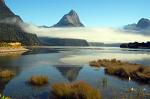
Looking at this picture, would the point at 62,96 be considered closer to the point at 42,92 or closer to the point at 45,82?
the point at 42,92

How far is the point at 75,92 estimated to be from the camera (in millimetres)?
30891

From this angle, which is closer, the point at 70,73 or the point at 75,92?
the point at 75,92

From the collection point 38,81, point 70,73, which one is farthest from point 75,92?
→ point 70,73

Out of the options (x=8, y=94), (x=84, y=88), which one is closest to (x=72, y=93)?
(x=84, y=88)

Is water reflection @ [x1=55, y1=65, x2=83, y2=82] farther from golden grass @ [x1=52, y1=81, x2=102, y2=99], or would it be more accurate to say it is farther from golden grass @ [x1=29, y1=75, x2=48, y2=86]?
golden grass @ [x1=52, y1=81, x2=102, y2=99]

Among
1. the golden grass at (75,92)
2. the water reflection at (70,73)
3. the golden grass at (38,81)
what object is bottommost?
the water reflection at (70,73)

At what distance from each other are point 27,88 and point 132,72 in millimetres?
25241

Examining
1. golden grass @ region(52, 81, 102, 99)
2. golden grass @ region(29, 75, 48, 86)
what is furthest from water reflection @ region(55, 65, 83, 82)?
golden grass @ region(52, 81, 102, 99)

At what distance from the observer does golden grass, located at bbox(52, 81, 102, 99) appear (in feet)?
97.7

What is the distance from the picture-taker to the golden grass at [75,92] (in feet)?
97.7

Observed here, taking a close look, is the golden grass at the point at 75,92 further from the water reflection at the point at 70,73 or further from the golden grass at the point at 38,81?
the water reflection at the point at 70,73

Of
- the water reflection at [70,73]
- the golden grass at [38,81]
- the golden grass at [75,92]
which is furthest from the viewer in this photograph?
the water reflection at [70,73]

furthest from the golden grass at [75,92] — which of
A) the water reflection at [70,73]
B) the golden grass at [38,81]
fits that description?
the water reflection at [70,73]

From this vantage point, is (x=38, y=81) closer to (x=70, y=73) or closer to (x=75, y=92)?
(x=75, y=92)
